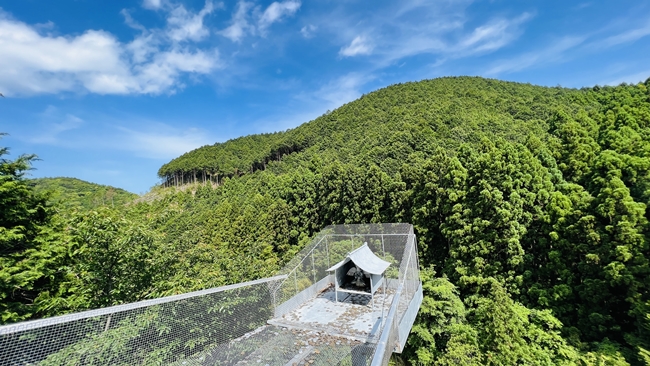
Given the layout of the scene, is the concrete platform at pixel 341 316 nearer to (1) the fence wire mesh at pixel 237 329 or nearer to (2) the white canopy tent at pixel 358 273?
(1) the fence wire mesh at pixel 237 329

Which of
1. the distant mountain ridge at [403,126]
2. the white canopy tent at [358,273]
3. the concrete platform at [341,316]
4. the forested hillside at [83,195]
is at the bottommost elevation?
the concrete platform at [341,316]

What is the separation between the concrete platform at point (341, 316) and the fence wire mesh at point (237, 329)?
0.02 m

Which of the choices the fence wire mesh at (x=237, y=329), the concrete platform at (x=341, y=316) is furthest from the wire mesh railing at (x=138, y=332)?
the concrete platform at (x=341, y=316)

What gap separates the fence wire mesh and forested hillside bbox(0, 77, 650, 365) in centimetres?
233

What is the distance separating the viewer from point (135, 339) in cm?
365

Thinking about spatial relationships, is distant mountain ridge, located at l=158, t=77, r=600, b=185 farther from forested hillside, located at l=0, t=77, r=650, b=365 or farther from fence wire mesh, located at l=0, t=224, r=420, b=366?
fence wire mesh, located at l=0, t=224, r=420, b=366

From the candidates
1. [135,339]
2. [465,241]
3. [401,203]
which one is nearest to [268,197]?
[401,203]

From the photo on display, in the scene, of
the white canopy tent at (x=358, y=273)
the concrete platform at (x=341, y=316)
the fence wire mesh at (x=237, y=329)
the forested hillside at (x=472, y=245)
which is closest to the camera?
the fence wire mesh at (x=237, y=329)

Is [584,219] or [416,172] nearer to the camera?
[584,219]

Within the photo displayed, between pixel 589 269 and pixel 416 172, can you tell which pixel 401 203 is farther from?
pixel 589 269

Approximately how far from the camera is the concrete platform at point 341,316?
18.3ft

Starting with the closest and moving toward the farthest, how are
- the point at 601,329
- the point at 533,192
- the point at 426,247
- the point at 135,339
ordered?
the point at 135,339 → the point at 601,329 → the point at 533,192 → the point at 426,247

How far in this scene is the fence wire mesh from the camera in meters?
3.05

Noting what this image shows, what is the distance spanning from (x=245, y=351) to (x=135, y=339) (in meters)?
1.70
